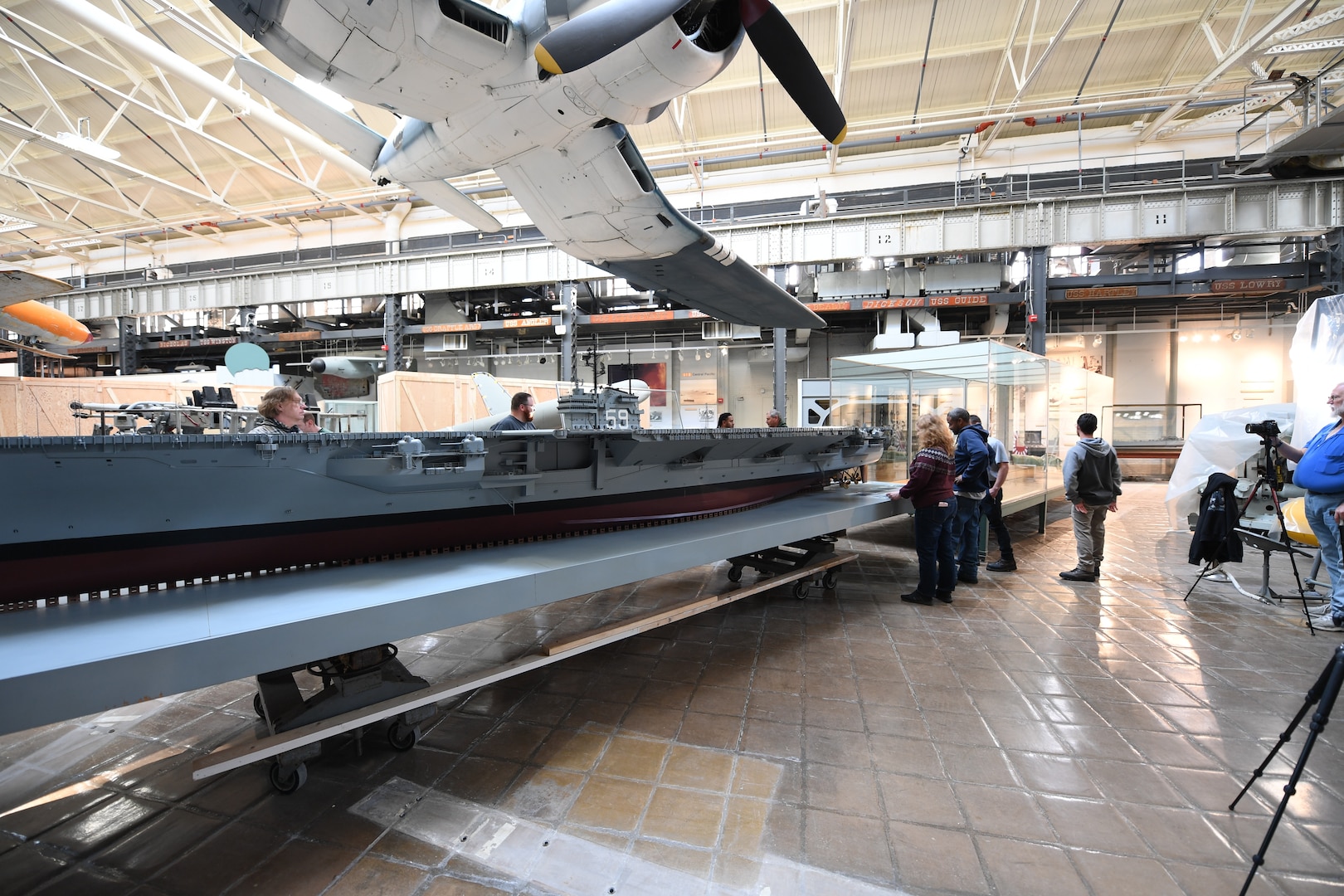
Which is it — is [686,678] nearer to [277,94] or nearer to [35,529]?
[35,529]

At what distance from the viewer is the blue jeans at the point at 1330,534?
4.77 meters

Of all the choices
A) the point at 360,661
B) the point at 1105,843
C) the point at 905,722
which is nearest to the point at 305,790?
the point at 360,661

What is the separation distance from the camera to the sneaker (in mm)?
6398

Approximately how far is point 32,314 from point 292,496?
45.3 ft

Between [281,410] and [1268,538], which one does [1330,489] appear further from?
[281,410]

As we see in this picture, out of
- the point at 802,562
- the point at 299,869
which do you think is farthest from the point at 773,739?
the point at 802,562

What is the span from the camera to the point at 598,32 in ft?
11.0

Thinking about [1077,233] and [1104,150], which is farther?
[1104,150]

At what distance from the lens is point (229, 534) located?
267cm

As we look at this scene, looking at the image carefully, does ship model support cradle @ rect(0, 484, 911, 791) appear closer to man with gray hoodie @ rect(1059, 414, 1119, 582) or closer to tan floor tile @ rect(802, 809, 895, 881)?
tan floor tile @ rect(802, 809, 895, 881)

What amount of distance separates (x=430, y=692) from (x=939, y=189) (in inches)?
673

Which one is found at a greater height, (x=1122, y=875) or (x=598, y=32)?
(x=598, y=32)

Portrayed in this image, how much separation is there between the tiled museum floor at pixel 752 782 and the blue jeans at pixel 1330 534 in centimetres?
56

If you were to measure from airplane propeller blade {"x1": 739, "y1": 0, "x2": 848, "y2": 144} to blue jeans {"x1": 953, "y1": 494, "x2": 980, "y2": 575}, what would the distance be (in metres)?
4.24
